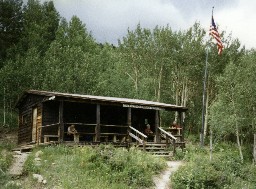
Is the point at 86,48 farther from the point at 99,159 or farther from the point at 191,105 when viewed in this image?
the point at 99,159

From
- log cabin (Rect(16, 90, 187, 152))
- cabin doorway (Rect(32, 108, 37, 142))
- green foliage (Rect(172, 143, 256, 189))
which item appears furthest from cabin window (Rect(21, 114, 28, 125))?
green foliage (Rect(172, 143, 256, 189))

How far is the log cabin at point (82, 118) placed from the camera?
75.8 ft

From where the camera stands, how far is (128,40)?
48.6 metres

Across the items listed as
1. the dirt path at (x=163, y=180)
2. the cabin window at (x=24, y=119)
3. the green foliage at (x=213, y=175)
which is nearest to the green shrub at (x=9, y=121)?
the cabin window at (x=24, y=119)

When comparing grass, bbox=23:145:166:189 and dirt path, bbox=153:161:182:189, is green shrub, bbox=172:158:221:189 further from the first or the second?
grass, bbox=23:145:166:189

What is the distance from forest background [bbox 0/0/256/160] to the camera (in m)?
37.4

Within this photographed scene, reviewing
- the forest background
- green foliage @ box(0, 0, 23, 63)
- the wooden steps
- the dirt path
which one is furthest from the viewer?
green foliage @ box(0, 0, 23, 63)

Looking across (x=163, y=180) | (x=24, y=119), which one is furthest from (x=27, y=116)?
(x=163, y=180)

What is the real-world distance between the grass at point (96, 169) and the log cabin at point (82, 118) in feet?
15.4

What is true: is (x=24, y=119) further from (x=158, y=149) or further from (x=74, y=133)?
(x=158, y=149)

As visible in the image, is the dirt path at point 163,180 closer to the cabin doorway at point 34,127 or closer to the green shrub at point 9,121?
the cabin doorway at point 34,127

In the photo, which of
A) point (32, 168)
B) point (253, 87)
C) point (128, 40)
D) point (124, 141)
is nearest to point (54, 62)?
point (128, 40)

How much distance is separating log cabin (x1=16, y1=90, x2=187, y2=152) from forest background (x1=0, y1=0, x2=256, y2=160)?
831cm

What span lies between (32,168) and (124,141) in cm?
966
